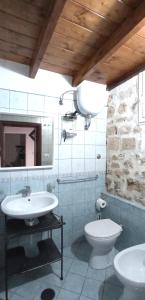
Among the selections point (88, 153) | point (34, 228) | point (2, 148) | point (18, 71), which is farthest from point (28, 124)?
point (34, 228)

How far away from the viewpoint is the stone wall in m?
1.96

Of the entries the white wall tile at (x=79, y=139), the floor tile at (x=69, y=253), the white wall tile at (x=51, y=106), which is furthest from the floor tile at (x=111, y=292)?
the white wall tile at (x=51, y=106)

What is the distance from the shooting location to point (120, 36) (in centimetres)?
135

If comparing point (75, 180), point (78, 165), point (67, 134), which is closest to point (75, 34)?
point (67, 134)

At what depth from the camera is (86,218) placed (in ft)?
7.84

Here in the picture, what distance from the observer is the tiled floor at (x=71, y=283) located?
5.15ft

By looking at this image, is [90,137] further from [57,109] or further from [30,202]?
[30,202]

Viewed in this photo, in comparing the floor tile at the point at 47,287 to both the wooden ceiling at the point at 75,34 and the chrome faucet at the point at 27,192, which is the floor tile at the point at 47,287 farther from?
the wooden ceiling at the point at 75,34

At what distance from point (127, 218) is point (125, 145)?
2.73ft

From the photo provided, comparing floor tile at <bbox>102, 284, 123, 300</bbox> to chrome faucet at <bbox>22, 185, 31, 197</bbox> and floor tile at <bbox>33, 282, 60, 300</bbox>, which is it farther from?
chrome faucet at <bbox>22, 185, 31, 197</bbox>

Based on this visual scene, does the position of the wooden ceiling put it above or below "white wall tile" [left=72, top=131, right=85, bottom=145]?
above

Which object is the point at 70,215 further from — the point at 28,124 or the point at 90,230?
the point at 28,124

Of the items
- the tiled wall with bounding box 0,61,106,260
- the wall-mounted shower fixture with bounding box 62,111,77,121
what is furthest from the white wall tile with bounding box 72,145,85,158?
the wall-mounted shower fixture with bounding box 62,111,77,121

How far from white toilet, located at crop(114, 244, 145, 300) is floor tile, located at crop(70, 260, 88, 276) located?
473 millimetres
